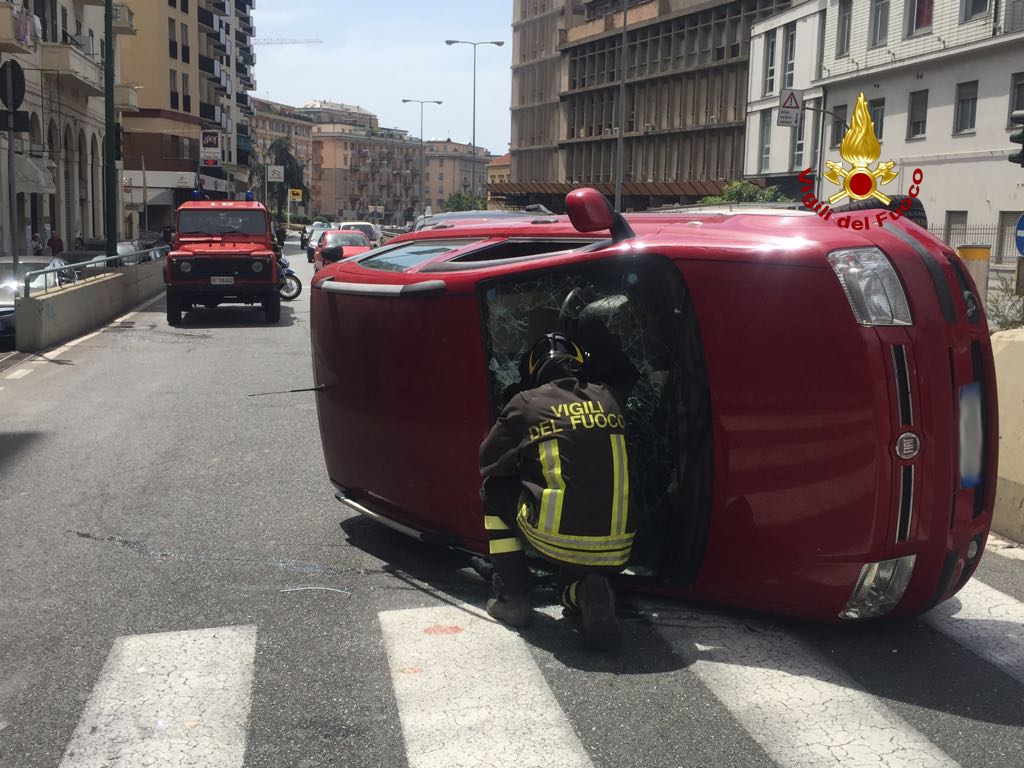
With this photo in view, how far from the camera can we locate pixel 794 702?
13.4ft

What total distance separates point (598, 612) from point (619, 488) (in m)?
0.48

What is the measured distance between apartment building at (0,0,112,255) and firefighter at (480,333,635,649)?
28791 mm

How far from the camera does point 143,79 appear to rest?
71750mm

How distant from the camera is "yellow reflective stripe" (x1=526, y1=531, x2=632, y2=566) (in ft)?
15.0

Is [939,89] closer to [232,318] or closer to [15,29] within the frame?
[232,318]

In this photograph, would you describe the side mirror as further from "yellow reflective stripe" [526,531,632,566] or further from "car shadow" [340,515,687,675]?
"car shadow" [340,515,687,675]

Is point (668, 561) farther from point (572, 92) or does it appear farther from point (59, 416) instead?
point (572, 92)

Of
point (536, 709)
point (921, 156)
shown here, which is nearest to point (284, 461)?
point (536, 709)

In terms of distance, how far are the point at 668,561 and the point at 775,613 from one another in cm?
48

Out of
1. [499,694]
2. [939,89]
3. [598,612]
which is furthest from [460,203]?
[499,694]

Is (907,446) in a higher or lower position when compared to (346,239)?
higher

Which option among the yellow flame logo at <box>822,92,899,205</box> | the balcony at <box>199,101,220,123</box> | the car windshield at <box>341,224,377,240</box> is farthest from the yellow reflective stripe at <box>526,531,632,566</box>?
the balcony at <box>199,101,220,123</box>

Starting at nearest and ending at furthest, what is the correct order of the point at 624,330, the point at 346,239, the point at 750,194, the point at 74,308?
1. the point at 624,330
2. the point at 74,308
3. the point at 346,239
4. the point at 750,194

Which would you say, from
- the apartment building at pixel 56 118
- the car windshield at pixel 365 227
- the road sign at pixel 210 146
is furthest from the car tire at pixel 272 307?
the road sign at pixel 210 146
